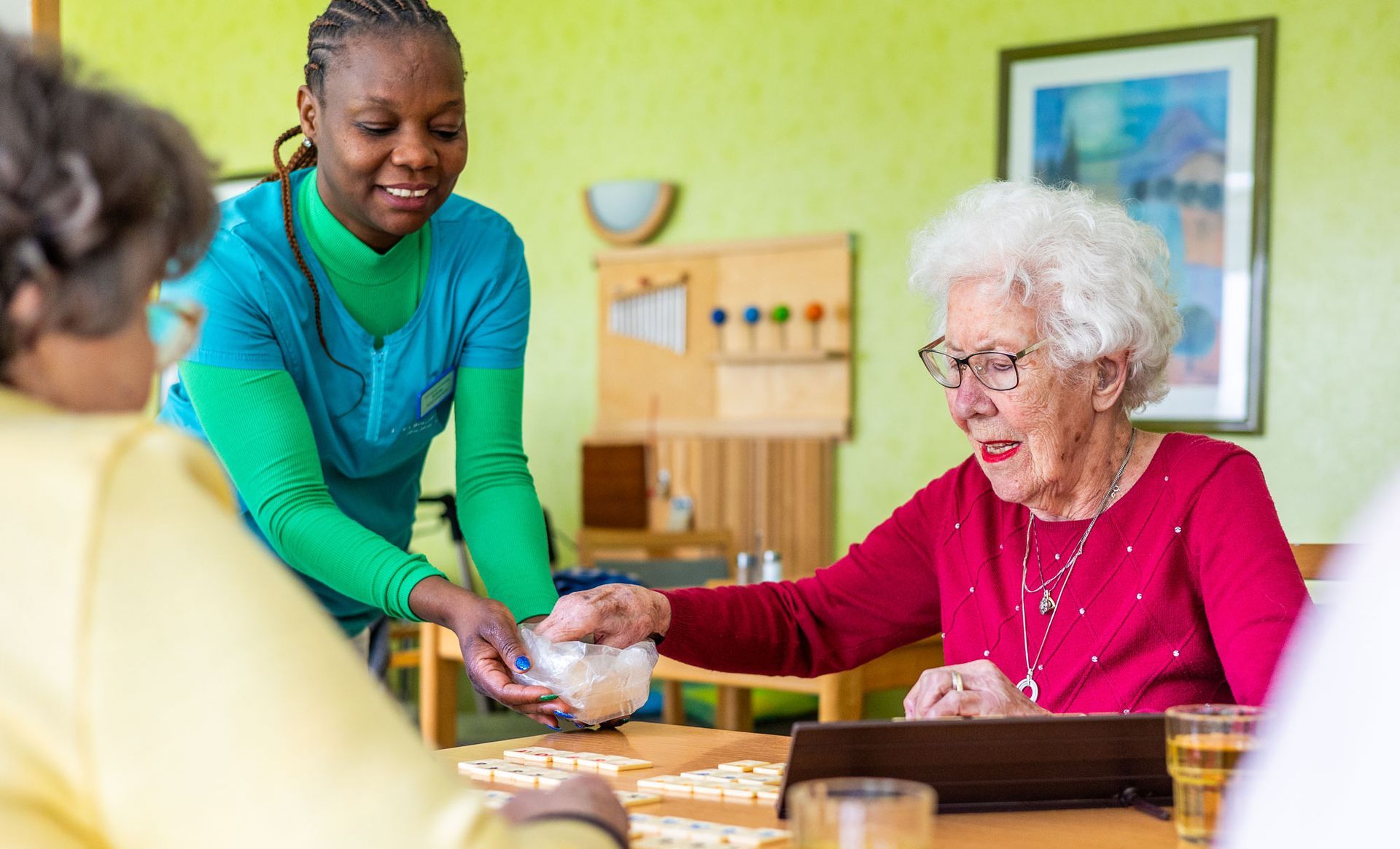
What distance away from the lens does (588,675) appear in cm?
152

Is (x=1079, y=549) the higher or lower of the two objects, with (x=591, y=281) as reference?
lower

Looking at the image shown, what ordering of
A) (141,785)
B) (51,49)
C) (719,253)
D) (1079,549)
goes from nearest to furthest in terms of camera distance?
(141,785), (51,49), (1079,549), (719,253)

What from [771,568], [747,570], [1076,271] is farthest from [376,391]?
[747,570]

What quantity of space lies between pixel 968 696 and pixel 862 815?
61 cm

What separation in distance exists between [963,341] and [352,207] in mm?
807

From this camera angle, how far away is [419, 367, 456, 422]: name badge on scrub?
1.91 metres

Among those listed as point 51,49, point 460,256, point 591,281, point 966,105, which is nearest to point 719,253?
point 591,281

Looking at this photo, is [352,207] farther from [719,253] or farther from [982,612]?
[719,253]

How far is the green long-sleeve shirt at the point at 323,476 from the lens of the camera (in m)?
1.66

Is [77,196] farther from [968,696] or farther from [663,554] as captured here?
[663,554]

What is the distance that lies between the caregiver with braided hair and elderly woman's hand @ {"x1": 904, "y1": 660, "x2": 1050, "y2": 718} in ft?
1.32

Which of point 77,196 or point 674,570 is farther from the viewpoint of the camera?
point 674,570

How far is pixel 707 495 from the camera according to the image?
5355 mm

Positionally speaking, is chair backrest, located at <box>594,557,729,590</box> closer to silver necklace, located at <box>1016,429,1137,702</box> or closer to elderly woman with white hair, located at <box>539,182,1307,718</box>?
elderly woman with white hair, located at <box>539,182,1307,718</box>
